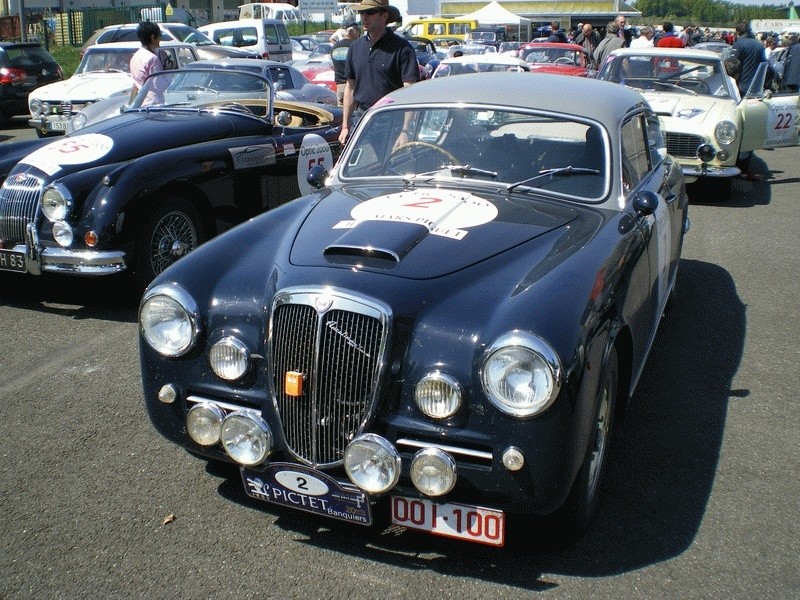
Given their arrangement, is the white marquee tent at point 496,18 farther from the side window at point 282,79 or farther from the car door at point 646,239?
the car door at point 646,239

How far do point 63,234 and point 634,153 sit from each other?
359cm

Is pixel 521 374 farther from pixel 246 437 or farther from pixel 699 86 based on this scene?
pixel 699 86

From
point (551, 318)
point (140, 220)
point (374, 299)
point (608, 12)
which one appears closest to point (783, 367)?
point (551, 318)

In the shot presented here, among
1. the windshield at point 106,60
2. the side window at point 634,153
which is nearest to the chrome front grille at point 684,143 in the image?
the side window at point 634,153

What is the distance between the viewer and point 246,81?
8.20 meters

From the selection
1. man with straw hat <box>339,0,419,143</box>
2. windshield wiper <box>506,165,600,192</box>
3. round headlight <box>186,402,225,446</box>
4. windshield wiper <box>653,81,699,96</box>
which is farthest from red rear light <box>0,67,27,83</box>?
round headlight <box>186,402,225,446</box>

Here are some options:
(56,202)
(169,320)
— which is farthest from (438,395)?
(56,202)

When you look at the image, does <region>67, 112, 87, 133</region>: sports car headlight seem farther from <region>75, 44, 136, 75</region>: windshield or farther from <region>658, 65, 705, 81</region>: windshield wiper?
<region>658, 65, 705, 81</region>: windshield wiper

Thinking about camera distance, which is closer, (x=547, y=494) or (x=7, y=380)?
(x=547, y=494)

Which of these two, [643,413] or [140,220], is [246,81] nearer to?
[140,220]

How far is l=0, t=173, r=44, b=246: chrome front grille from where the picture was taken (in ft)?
19.3

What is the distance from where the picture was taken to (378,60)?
281 inches

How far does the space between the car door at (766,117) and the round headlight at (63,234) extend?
7.27 m

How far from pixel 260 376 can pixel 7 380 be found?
2.34 meters
